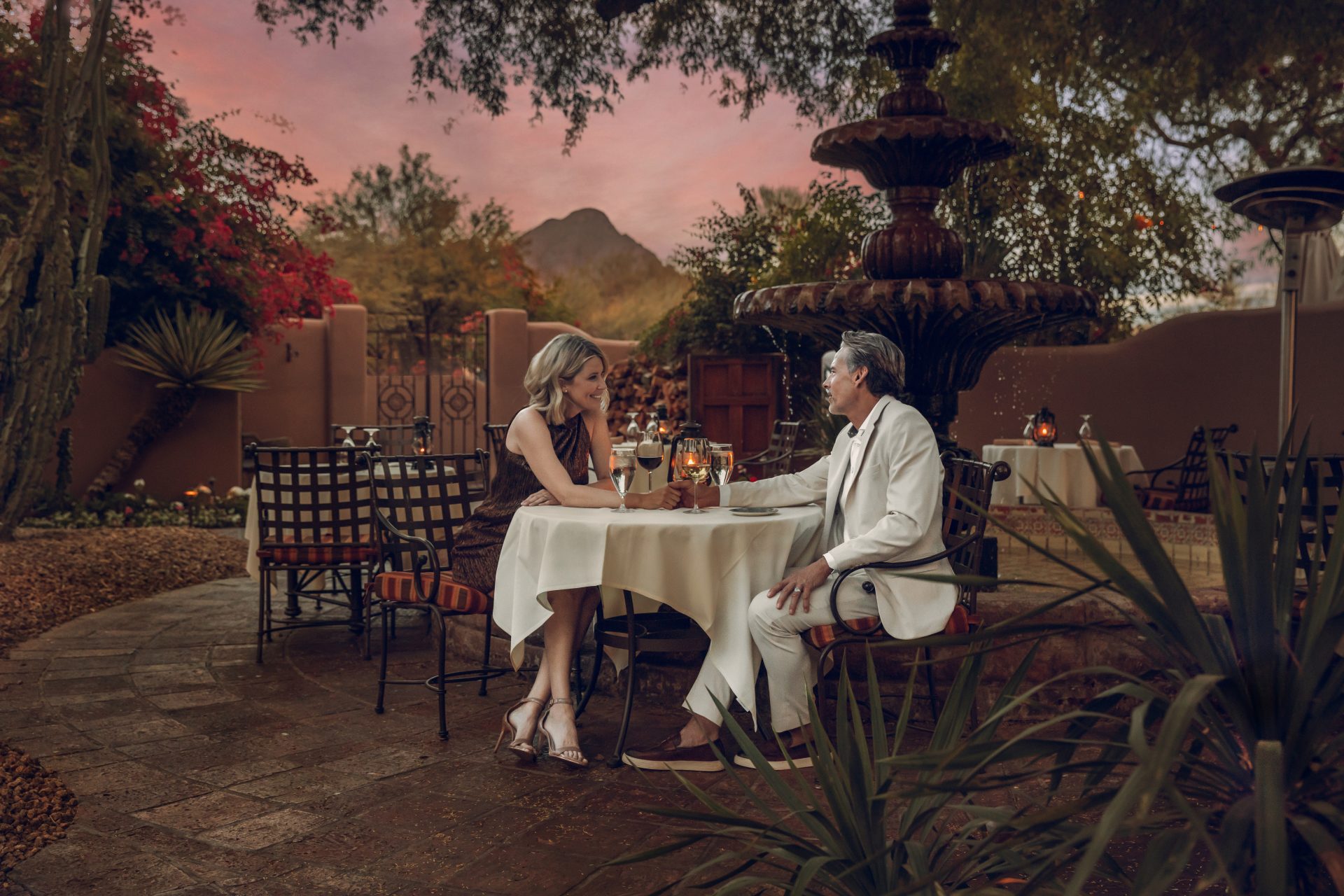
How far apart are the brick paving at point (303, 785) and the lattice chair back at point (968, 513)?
1.14 m

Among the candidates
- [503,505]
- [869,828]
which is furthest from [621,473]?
[869,828]

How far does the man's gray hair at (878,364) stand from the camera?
3457 mm

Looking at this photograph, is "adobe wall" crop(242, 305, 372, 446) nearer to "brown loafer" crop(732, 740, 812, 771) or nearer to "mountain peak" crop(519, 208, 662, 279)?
"brown loafer" crop(732, 740, 812, 771)

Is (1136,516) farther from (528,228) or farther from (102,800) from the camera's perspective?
(528,228)

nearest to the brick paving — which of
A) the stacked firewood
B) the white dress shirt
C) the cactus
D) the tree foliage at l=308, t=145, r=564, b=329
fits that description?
Answer: the white dress shirt

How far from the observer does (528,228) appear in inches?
1088

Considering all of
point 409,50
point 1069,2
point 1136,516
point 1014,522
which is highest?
point 409,50

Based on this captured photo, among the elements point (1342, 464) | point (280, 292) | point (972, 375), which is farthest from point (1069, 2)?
point (280, 292)

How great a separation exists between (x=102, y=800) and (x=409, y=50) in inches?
812

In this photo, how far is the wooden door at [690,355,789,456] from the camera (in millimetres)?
10500

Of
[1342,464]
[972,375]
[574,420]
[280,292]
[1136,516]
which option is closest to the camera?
[1136,516]

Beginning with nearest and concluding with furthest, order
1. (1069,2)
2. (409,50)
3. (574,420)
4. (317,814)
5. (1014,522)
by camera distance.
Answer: (317,814)
(574,420)
(1014,522)
(1069,2)
(409,50)

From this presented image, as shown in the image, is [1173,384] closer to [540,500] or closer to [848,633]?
[848,633]

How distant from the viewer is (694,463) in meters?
3.67
